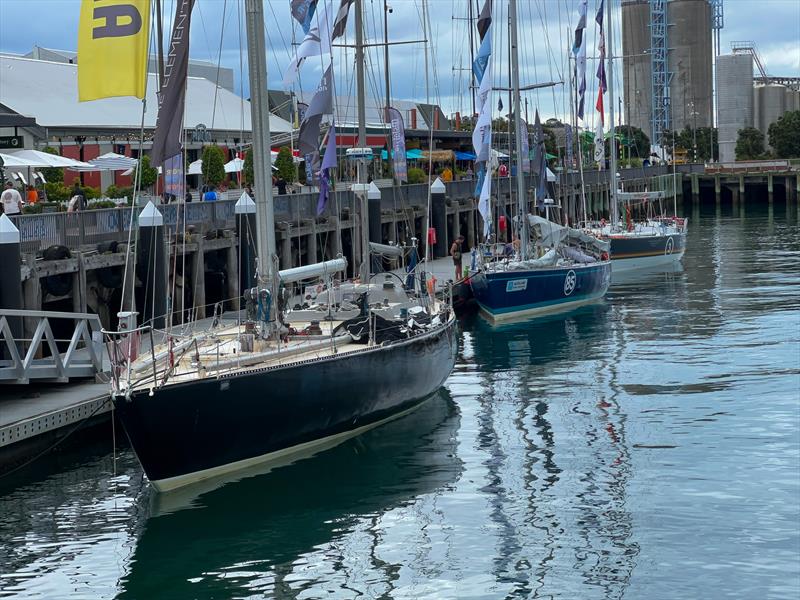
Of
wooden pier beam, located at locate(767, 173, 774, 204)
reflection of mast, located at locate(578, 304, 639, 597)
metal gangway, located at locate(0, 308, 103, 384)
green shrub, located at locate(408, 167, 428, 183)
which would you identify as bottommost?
reflection of mast, located at locate(578, 304, 639, 597)

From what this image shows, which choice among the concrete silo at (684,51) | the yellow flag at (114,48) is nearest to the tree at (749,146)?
the concrete silo at (684,51)

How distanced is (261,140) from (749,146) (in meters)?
130

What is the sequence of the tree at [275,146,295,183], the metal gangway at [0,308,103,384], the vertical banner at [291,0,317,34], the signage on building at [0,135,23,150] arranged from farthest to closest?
the tree at [275,146,295,183]
the signage on building at [0,135,23,150]
the vertical banner at [291,0,317,34]
the metal gangway at [0,308,103,384]

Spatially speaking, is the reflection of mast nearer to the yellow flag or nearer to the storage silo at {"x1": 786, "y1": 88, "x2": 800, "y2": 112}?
the yellow flag

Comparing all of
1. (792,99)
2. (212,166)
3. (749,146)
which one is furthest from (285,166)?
(792,99)

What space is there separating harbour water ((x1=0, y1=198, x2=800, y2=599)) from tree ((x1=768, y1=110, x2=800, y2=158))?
116300 millimetres

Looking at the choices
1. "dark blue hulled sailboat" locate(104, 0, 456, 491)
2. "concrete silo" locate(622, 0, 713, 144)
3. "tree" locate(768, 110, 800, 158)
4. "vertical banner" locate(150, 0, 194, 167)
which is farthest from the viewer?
"concrete silo" locate(622, 0, 713, 144)

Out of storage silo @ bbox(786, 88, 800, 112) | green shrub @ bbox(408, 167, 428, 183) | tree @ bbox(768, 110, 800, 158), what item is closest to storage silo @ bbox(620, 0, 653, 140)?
storage silo @ bbox(786, 88, 800, 112)

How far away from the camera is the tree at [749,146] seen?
143875 millimetres

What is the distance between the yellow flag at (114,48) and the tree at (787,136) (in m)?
129

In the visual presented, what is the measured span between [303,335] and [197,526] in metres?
4.96

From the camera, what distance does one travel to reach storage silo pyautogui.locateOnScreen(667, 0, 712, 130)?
592ft

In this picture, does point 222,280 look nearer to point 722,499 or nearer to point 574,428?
point 574,428

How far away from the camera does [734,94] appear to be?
168 meters
